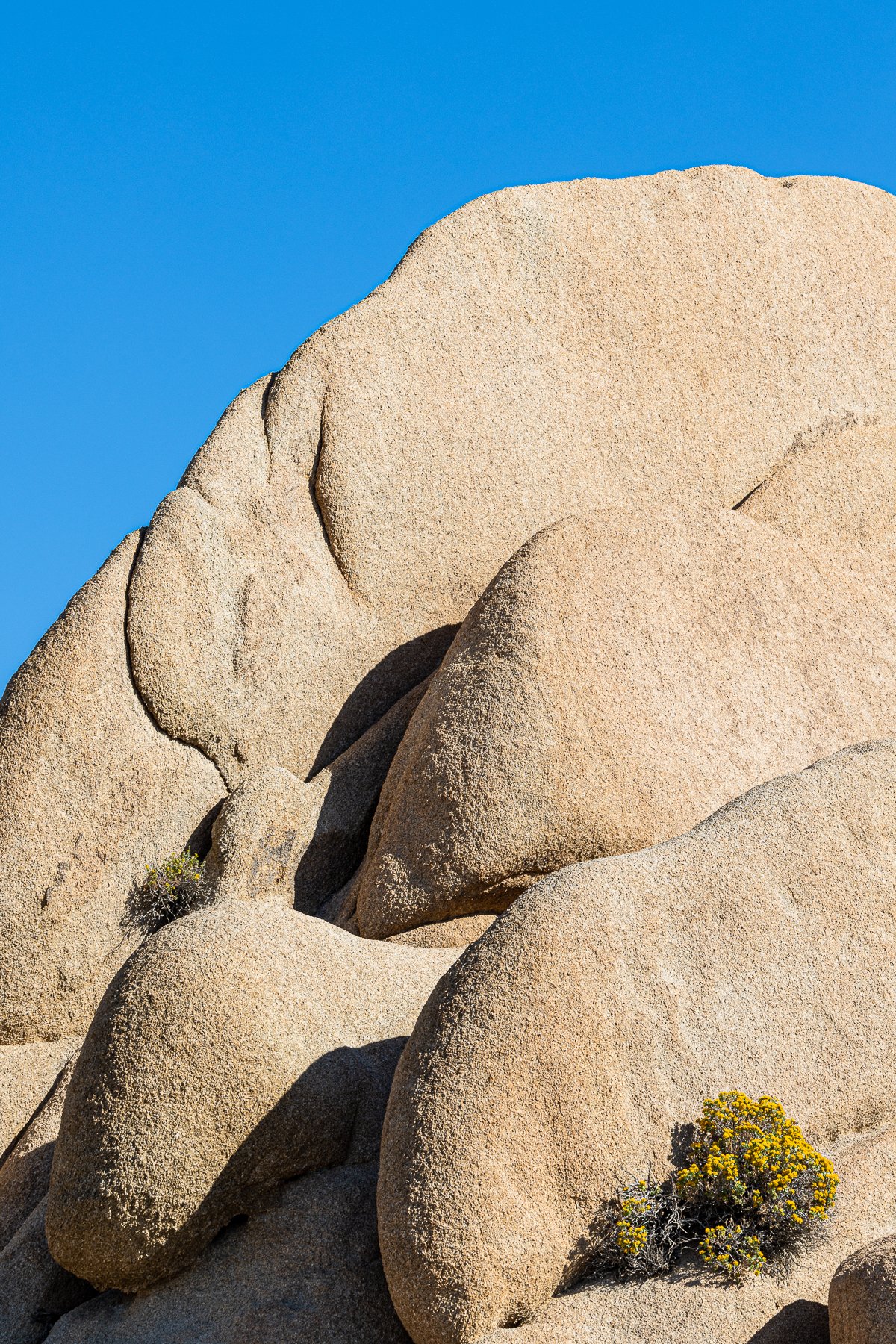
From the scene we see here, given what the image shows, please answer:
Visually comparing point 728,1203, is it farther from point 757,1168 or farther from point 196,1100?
point 196,1100

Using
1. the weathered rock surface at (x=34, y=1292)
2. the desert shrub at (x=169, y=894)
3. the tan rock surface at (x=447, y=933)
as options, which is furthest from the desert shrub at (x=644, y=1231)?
the desert shrub at (x=169, y=894)

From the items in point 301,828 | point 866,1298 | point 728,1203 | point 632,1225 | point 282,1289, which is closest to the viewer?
point 866,1298

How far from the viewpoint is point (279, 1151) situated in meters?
7.44

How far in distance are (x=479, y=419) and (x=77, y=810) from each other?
4780 mm

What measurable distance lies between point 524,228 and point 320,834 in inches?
241

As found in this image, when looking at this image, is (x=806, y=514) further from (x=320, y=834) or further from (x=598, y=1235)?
(x=598, y=1235)

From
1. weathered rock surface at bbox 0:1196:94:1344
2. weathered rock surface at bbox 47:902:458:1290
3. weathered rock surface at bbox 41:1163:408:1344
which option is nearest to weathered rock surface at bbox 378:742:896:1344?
weathered rock surface at bbox 41:1163:408:1344

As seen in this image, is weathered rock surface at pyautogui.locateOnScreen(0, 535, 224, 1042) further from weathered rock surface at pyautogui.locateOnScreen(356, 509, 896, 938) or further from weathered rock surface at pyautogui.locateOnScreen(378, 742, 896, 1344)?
weathered rock surface at pyautogui.locateOnScreen(378, 742, 896, 1344)

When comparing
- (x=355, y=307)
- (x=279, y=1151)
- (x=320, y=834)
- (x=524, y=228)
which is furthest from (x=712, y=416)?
(x=279, y=1151)

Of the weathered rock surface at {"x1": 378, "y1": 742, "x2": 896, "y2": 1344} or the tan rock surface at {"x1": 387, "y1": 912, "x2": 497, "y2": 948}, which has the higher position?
the tan rock surface at {"x1": 387, "y1": 912, "x2": 497, "y2": 948}

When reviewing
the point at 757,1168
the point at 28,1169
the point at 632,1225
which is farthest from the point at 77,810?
the point at 757,1168

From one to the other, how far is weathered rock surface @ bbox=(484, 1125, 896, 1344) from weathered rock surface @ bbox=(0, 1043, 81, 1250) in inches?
139

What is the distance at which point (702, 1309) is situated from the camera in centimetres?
661

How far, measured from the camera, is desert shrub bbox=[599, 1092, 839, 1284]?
22.2 feet
